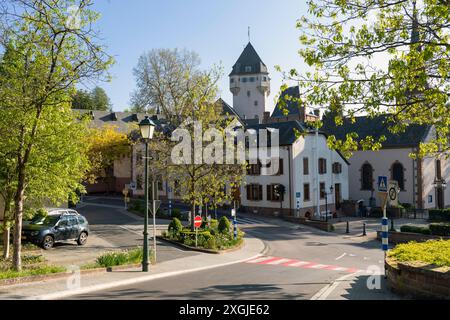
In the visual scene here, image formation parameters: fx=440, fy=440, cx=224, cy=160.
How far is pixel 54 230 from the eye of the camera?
71.8 ft

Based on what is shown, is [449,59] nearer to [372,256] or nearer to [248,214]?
[372,256]

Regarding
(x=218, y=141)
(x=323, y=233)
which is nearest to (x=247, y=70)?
(x=323, y=233)

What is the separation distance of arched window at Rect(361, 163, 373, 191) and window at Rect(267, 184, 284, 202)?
611 inches

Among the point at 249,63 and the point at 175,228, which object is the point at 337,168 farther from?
the point at 249,63

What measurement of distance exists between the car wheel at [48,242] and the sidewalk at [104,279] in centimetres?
694

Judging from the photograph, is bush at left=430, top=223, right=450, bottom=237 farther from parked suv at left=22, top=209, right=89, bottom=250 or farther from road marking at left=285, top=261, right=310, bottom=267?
parked suv at left=22, top=209, right=89, bottom=250

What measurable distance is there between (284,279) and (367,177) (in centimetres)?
4103

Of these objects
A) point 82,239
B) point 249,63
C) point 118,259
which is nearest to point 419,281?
point 118,259

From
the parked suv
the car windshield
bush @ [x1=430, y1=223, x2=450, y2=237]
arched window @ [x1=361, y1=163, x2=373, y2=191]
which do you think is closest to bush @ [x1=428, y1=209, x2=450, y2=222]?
arched window @ [x1=361, y1=163, x2=373, y2=191]

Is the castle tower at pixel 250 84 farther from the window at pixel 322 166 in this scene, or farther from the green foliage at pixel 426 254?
the green foliage at pixel 426 254

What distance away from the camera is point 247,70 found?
81125mm

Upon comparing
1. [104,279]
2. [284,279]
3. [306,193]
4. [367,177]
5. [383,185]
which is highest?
[367,177]

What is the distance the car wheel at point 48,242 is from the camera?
2131 cm

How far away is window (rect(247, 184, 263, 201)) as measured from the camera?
1706 inches
